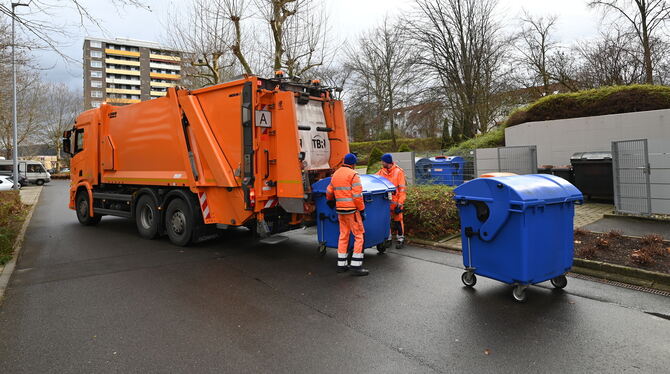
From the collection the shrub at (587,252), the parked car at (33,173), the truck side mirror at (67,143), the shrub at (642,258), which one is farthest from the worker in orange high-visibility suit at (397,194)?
the parked car at (33,173)

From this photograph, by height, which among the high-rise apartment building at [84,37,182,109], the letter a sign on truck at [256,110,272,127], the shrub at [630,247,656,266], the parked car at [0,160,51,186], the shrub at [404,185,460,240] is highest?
→ the high-rise apartment building at [84,37,182,109]

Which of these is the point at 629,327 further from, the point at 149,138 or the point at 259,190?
the point at 149,138

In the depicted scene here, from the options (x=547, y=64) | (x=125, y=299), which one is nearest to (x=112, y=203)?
(x=125, y=299)

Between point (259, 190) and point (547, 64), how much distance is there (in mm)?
23433

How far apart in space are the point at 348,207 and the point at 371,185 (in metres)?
0.89

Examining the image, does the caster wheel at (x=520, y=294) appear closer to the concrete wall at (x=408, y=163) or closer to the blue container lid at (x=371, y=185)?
the blue container lid at (x=371, y=185)

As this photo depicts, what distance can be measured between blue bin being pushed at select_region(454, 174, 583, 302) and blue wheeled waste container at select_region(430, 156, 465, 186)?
7.67m

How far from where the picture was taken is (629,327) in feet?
11.6

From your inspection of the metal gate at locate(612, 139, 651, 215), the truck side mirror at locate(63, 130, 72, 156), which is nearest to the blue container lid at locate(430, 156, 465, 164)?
the metal gate at locate(612, 139, 651, 215)

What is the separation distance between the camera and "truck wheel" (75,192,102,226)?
10.4m

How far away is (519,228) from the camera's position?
159 inches

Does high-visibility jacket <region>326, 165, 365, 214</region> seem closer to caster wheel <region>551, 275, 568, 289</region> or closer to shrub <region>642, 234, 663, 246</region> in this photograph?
caster wheel <region>551, 275, 568, 289</region>

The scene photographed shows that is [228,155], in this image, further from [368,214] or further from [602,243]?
[602,243]

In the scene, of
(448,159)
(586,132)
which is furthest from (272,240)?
(586,132)
